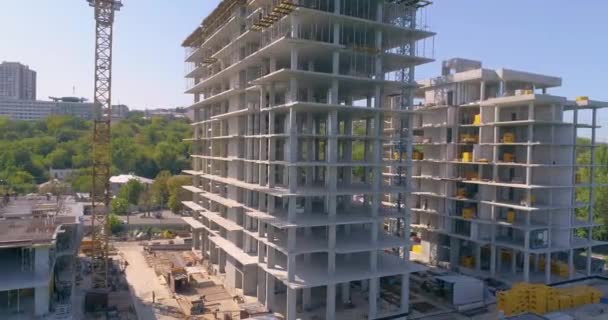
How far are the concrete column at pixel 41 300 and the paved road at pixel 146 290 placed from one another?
282 inches

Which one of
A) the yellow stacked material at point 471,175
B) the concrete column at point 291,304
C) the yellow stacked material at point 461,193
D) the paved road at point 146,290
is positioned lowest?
the paved road at point 146,290

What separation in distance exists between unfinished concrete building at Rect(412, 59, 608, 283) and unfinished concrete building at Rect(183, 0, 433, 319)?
8219 millimetres

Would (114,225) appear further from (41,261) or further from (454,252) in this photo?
(454,252)

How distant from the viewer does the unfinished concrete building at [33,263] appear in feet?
87.9

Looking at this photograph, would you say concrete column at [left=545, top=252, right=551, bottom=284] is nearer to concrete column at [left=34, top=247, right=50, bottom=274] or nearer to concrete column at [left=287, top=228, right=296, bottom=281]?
concrete column at [left=287, top=228, right=296, bottom=281]

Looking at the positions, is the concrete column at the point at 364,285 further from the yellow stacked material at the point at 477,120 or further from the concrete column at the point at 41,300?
the concrete column at the point at 41,300

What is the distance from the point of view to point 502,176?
1700 inches

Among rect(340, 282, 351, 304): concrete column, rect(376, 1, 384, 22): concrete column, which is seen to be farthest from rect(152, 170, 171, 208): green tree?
rect(376, 1, 384, 22): concrete column

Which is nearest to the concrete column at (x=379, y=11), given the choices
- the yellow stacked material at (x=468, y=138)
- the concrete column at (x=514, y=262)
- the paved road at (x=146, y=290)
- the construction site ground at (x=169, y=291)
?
the yellow stacked material at (x=468, y=138)

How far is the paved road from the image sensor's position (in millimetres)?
33281

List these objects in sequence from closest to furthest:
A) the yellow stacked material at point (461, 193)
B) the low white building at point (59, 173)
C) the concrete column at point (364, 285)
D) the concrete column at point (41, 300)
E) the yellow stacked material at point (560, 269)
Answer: the concrete column at point (41, 300) → the concrete column at point (364, 285) → the yellow stacked material at point (560, 269) → the yellow stacked material at point (461, 193) → the low white building at point (59, 173)

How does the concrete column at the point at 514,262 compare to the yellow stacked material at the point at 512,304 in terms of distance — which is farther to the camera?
the concrete column at the point at 514,262

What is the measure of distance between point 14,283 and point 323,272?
742 inches

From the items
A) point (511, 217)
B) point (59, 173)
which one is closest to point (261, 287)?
point (511, 217)
